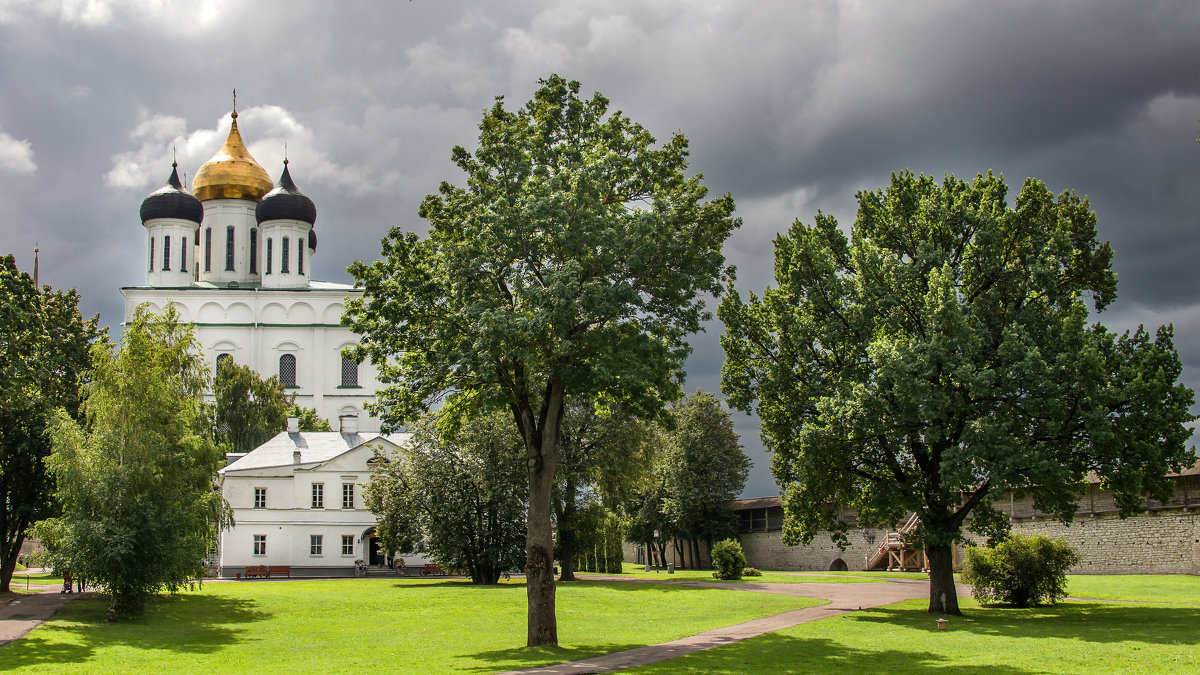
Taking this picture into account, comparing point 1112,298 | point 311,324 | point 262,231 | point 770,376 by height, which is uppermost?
point 262,231

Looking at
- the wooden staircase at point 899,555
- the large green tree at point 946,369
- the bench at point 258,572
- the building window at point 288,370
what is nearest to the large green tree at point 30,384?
the bench at point 258,572

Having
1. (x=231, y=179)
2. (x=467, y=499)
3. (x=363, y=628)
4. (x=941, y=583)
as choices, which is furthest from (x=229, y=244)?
(x=941, y=583)

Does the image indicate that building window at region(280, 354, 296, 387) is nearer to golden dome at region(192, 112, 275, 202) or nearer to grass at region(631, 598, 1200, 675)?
golden dome at region(192, 112, 275, 202)

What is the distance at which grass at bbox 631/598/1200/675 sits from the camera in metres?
16.5

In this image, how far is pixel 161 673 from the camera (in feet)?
62.1

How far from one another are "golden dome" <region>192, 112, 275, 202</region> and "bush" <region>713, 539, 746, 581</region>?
62419 millimetres

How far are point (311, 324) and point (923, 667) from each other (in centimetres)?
7474

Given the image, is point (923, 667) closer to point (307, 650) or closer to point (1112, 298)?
point (307, 650)

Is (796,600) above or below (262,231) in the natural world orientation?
below

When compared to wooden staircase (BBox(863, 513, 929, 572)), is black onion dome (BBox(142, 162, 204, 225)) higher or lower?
higher

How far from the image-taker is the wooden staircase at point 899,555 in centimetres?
4794

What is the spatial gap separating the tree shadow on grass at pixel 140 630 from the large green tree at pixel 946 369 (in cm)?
1528

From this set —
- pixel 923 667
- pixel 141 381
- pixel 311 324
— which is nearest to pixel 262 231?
pixel 311 324

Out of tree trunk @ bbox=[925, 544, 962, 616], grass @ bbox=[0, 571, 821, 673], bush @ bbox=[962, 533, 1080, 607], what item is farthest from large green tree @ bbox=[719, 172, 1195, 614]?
grass @ bbox=[0, 571, 821, 673]
